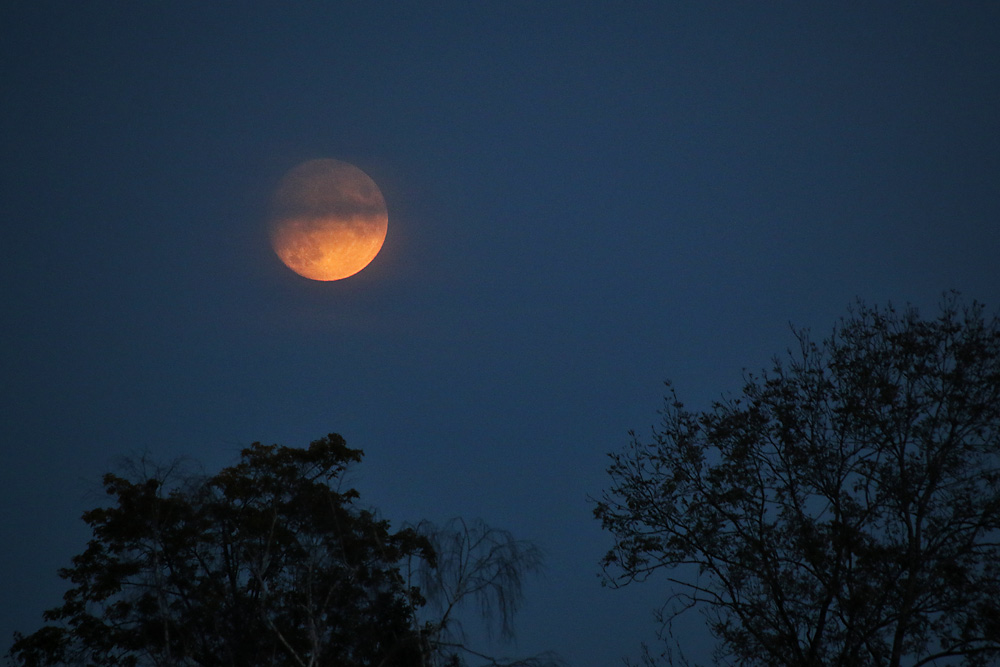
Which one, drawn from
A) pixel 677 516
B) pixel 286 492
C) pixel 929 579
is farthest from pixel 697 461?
pixel 286 492

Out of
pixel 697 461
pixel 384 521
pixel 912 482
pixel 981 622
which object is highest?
pixel 384 521

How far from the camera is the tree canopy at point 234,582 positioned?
782 inches

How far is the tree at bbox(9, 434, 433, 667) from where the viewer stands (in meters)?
19.9

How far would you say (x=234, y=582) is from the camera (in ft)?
68.4

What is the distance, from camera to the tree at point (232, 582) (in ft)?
65.3

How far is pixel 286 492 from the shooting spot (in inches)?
874

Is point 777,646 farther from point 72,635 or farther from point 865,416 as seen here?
point 72,635

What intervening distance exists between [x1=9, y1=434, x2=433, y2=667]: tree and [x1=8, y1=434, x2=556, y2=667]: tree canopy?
0.03 m

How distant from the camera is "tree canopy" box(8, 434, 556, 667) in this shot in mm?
19875

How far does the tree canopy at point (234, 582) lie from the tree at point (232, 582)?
28 mm

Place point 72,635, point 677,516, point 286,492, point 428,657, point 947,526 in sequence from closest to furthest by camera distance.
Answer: point 947,526
point 677,516
point 428,657
point 72,635
point 286,492

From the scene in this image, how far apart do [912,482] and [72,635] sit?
773 inches

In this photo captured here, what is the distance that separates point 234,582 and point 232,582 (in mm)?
50

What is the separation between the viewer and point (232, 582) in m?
20.8
